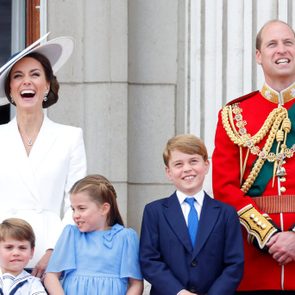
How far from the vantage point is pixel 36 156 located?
224 inches

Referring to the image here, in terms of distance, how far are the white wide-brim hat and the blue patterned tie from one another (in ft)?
3.14

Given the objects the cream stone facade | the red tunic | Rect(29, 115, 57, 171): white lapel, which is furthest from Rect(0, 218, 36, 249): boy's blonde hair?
the cream stone facade

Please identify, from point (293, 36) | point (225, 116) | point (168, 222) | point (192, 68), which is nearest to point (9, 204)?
point (168, 222)

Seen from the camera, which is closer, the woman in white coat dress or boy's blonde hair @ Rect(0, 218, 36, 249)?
boy's blonde hair @ Rect(0, 218, 36, 249)

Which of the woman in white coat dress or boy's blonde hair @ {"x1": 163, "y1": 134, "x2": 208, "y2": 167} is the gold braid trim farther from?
the woman in white coat dress

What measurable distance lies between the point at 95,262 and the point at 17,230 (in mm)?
374

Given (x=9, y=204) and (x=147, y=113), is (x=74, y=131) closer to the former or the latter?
(x=9, y=204)

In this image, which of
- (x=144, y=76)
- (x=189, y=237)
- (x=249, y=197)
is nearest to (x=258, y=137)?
(x=249, y=197)

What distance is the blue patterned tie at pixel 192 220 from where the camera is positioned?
220 inches

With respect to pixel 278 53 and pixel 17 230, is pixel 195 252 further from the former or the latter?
pixel 278 53

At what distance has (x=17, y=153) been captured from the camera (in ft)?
18.6

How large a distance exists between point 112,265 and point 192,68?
2.51 metres

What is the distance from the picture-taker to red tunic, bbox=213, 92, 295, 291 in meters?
5.61

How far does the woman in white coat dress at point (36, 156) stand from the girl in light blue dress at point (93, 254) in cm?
11
